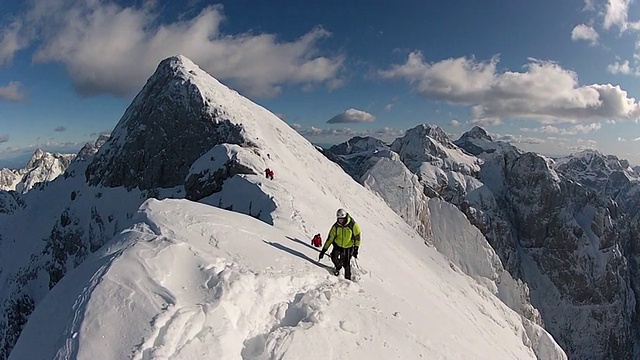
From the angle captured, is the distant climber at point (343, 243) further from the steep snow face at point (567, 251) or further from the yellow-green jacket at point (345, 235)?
the steep snow face at point (567, 251)

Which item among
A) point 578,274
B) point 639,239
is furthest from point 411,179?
point 639,239

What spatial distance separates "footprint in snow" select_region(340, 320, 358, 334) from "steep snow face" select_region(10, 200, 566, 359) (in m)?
0.03

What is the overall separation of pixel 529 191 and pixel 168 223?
154m

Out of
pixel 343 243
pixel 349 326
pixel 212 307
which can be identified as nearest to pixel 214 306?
pixel 212 307

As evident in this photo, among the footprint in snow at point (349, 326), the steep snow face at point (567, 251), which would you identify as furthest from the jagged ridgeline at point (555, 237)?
the footprint in snow at point (349, 326)

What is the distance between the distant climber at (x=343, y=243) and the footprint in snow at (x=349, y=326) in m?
3.74

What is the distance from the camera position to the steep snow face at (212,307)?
7598 mm

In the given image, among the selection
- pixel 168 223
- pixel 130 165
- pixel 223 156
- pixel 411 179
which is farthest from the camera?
pixel 411 179

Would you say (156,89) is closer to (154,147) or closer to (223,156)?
(154,147)

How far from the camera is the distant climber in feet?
48.4

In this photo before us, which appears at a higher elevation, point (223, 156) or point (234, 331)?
point (223, 156)

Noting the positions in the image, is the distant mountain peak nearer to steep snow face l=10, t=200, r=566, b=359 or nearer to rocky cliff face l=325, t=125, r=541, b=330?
steep snow face l=10, t=200, r=566, b=359

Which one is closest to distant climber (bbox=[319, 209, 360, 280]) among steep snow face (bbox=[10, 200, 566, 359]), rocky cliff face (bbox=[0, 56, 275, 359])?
steep snow face (bbox=[10, 200, 566, 359])

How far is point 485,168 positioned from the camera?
16112 centimetres
